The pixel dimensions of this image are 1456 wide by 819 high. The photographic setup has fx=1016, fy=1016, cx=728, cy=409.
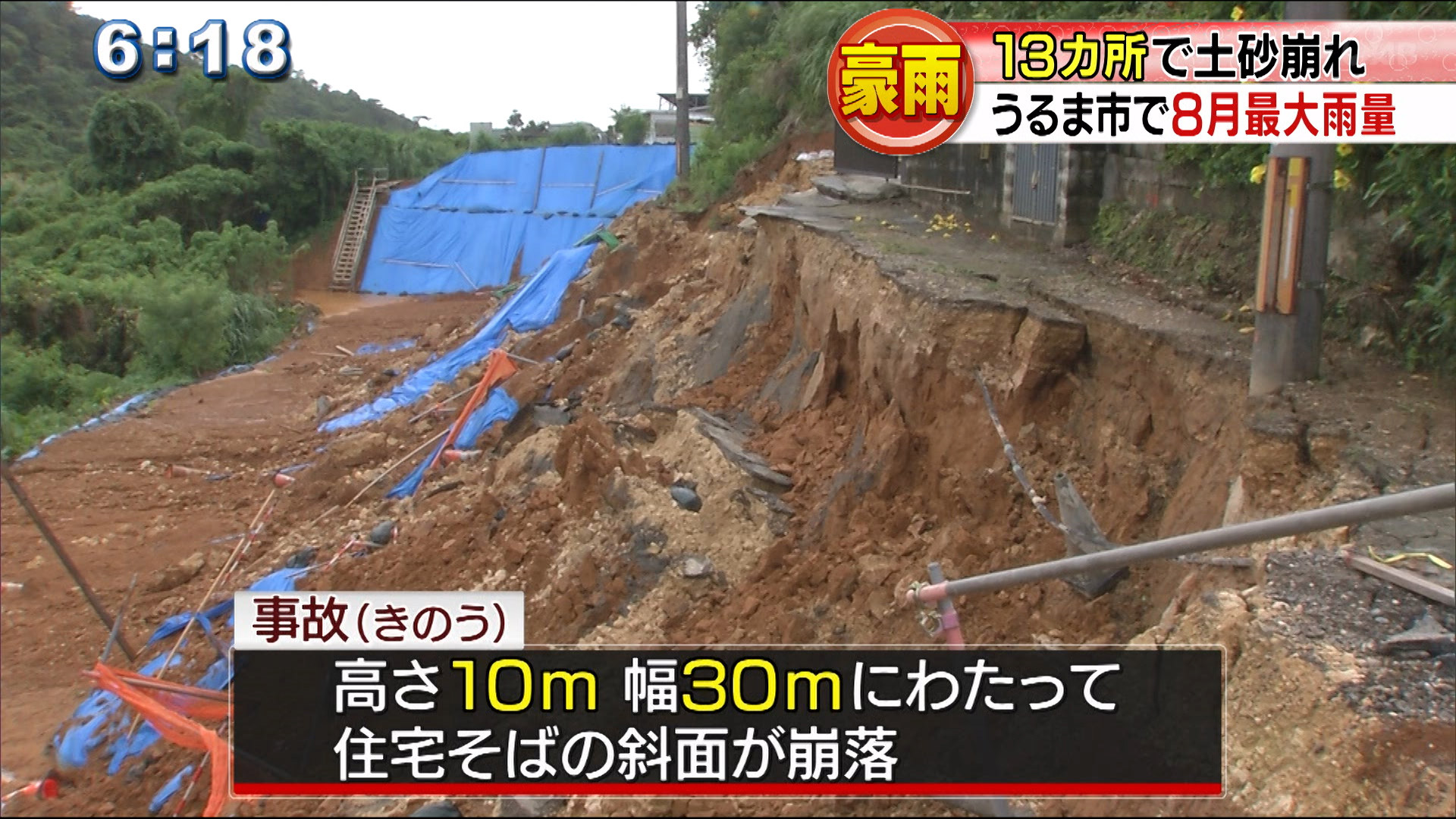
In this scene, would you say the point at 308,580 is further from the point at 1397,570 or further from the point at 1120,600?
the point at 1397,570

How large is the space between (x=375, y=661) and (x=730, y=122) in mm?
14131

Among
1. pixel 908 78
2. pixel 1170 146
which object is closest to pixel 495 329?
pixel 908 78

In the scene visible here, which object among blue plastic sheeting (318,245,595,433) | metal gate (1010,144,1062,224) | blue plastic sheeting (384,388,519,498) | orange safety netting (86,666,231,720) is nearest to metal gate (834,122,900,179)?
metal gate (1010,144,1062,224)

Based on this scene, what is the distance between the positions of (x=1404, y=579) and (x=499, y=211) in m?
23.4

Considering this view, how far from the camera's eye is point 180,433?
13922 millimetres

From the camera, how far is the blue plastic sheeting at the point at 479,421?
10.3 metres

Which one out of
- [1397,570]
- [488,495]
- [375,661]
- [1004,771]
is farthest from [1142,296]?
[488,495]

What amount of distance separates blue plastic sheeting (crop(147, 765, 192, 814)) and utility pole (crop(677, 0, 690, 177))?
514 inches

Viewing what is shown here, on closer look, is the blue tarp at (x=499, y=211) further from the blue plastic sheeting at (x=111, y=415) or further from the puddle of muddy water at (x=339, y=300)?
the blue plastic sheeting at (x=111, y=415)

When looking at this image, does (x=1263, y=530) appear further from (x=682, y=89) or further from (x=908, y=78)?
(x=682, y=89)

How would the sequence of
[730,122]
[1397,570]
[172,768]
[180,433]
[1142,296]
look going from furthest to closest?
1. [730,122]
2. [180,433]
3. [172,768]
4. [1142,296]
5. [1397,570]

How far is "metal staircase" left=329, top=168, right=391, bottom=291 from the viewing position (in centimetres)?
2627

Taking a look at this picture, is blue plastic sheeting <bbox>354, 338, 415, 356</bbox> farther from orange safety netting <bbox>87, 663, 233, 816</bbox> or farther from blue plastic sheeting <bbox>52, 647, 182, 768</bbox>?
orange safety netting <bbox>87, 663, 233, 816</bbox>

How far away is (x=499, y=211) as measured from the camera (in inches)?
973
